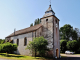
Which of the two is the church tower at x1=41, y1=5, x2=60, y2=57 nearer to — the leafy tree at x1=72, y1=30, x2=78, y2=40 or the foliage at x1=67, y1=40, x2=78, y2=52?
the foliage at x1=67, y1=40, x2=78, y2=52

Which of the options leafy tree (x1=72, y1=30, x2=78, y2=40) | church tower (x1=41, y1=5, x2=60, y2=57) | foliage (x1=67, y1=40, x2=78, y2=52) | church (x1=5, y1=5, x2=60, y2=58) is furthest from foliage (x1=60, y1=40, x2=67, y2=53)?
church tower (x1=41, y1=5, x2=60, y2=57)

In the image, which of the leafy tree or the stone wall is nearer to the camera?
the stone wall

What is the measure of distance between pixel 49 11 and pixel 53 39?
865cm

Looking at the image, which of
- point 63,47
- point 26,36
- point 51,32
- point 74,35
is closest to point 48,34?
point 51,32

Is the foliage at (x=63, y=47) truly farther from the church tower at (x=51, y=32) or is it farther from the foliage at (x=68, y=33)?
the church tower at (x=51, y=32)

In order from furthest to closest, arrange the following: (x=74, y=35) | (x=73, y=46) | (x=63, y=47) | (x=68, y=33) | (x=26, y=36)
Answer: (x=68, y=33) < (x=74, y=35) < (x=63, y=47) < (x=73, y=46) < (x=26, y=36)

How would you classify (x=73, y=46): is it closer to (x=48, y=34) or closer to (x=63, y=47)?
(x=63, y=47)

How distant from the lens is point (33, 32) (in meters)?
21.0

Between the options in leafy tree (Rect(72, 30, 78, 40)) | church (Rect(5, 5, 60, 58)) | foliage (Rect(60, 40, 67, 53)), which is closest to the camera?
church (Rect(5, 5, 60, 58))

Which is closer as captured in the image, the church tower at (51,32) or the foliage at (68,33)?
the church tower at (51,32)

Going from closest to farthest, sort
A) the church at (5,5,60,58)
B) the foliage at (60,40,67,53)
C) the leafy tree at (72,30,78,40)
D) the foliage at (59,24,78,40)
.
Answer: the church at (5,5,60,58), the foliage at (60,40,67,53), the leafy tree at (72,30,78,40), the foliage at (59,24,78,40)

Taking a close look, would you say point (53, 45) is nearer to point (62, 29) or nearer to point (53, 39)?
point (53, 39)

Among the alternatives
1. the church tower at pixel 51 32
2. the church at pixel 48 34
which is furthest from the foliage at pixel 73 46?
the church tower at pixel 51 32

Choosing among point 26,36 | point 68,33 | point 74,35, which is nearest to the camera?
point 26,36
